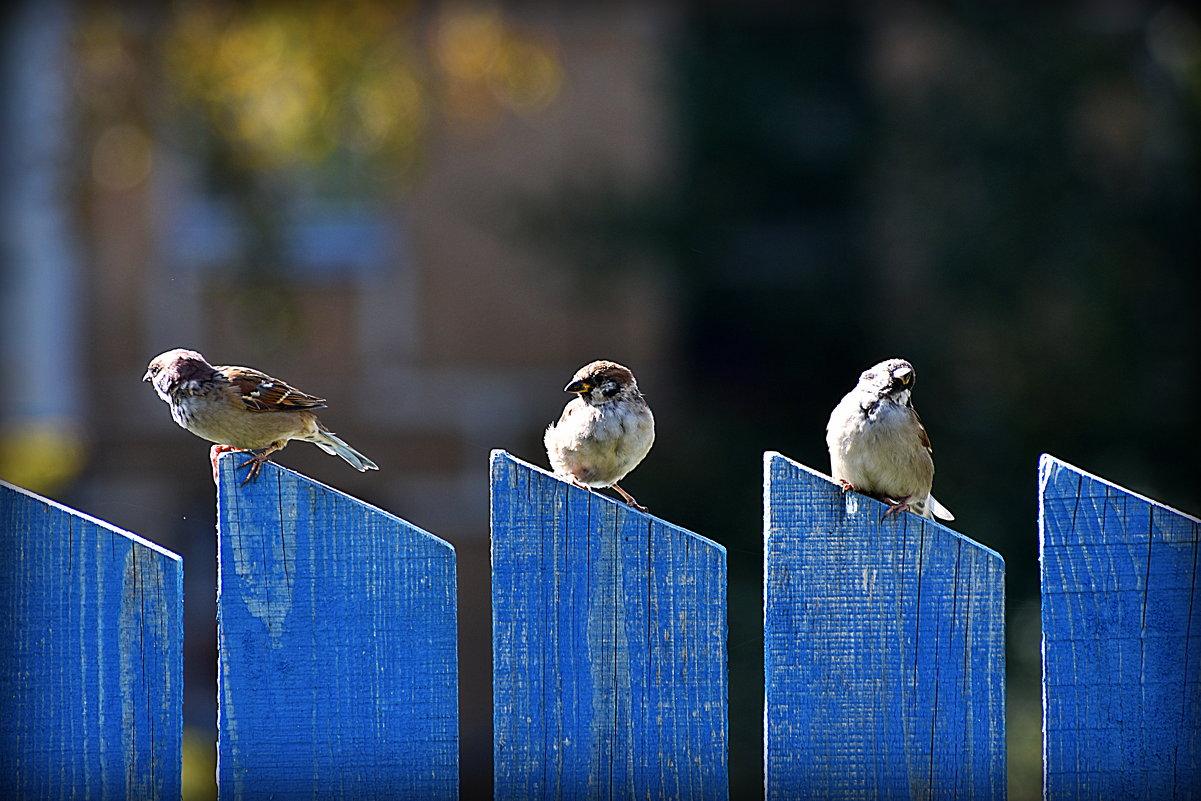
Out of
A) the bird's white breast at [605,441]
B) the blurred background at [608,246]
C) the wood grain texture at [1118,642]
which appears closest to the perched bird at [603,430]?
the bird's white breast at [605,441]

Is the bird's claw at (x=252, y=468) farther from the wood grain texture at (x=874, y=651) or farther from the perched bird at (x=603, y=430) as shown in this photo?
the perched bird at (x=603, y=430)

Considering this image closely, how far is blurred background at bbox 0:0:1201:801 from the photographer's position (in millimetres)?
6121

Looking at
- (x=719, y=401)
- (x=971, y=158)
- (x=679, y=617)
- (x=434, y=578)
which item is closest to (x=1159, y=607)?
(x=679, y=617)

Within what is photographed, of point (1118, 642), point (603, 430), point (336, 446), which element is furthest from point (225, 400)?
point (1118, 642)

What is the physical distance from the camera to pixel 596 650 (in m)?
2.03

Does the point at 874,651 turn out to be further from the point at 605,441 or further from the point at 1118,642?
the point at 605,441

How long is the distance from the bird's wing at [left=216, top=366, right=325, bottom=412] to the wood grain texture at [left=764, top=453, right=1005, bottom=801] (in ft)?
4.40

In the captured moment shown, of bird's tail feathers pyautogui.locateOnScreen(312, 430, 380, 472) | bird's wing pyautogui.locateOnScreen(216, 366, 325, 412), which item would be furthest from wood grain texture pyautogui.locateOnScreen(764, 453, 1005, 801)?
bird's tail feathers pyautogui.locateOnScreen(312, 430, 380, 472)

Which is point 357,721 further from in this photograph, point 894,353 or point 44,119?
point 894,353

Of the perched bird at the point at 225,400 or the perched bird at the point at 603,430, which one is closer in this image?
the perched bird at the point at 225,400

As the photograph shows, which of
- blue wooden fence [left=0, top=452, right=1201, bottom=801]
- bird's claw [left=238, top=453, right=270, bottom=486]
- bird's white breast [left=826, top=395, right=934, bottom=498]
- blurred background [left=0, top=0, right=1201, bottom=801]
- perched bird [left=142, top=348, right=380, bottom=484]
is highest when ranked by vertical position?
blurred background [left=0, top=0, right=1201, bottom=801]

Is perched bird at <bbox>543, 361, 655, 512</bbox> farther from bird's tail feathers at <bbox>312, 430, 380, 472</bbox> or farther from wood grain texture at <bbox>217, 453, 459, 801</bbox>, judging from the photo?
wood grain texture at <bbox>217, 453, 459, 801</bbox>

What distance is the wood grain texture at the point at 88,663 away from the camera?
1.96 metres

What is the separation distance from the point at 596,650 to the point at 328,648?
0.39 meters
